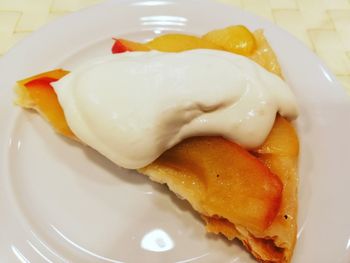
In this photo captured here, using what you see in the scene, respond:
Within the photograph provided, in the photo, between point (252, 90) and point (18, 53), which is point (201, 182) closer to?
point (252, 90)

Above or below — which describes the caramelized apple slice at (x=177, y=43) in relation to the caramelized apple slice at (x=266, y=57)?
above

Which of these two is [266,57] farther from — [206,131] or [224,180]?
[224,180]

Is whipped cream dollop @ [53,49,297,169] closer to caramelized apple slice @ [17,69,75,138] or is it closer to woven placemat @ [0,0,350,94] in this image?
caramelized apple slice @ [17,69,75,138]

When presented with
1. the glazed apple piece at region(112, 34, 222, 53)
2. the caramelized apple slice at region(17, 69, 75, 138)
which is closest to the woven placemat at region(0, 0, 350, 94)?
the caramelized apple slice at region(17, 69, 75, 138)

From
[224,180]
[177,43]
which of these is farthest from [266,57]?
[224,180]

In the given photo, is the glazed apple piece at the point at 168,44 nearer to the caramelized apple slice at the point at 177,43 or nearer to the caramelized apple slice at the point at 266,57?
the caramelized apple slice at the point at 177,43

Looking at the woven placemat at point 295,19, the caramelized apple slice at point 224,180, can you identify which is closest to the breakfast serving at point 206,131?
the caramelized apple slice at point 224,180

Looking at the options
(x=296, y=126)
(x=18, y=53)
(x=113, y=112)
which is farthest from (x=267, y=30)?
(x=18, y=53)
